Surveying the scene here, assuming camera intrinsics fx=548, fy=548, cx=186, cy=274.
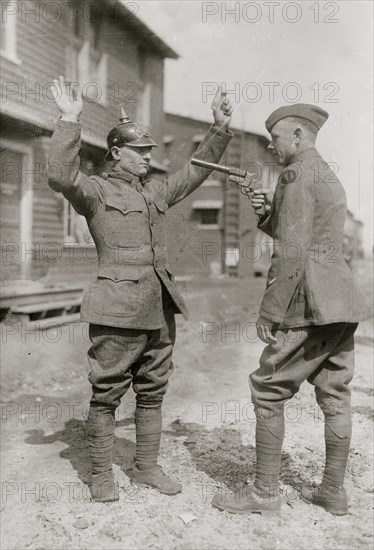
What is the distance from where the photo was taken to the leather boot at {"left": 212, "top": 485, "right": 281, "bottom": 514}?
9.84ft

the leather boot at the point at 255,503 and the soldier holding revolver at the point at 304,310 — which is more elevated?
the soldier holding revolver at the point at 304,310

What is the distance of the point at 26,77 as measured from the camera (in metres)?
9.78

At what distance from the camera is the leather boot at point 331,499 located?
9.87 ft

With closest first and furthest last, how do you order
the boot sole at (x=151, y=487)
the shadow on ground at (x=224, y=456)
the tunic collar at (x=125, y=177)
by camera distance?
the boot sole at (x=151, y=487) → the tunic collar at (x=125, y=177) → the shadow on ground at (x=224, y=456)

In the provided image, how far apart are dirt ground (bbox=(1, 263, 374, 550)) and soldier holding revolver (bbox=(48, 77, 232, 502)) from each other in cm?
28

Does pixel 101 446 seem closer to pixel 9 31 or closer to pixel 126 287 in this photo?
pixel 126 287

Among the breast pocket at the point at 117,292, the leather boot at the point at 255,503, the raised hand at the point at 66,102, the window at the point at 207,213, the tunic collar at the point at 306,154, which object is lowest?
the leather boot at the point at 255,503

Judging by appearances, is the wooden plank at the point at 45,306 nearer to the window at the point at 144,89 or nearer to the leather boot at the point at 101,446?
the leather boot at the point at 101,446

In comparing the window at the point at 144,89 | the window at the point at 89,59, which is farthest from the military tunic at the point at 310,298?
the window at the point at 144,89

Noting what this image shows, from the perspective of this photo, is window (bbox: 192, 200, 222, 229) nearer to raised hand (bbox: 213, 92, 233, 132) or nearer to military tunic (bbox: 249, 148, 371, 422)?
raised hand (bbox: 213, 92, 233, 132)

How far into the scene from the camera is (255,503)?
3.00 metres

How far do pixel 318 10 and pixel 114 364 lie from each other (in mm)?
3587

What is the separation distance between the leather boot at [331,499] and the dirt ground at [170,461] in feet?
0.17

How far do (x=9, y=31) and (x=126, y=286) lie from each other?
7958 millimetres
